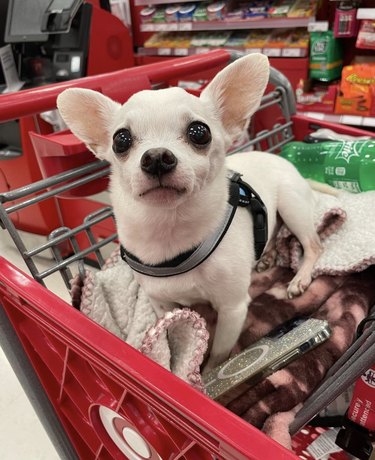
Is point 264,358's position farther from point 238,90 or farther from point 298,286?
point 238,90

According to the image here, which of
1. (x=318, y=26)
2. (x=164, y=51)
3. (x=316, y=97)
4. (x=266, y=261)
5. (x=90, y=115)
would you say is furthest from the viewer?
(x=164, y=51)

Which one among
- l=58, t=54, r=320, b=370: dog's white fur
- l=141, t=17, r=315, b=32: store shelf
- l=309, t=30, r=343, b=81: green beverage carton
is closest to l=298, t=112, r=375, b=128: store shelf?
l=309, t=30, r=343, b=81: green beverage carton

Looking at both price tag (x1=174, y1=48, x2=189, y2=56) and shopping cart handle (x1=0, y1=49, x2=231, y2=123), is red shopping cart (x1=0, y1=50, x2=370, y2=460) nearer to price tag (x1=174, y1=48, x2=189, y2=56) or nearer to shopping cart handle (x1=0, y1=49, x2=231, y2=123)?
shopping cart handle (x1=0, y1=49, x2=231, y2=123)

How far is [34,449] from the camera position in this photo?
1.22 metres

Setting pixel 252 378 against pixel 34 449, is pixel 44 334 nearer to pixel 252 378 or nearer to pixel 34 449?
pixel 252 378

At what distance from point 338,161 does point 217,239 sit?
0.68 meters

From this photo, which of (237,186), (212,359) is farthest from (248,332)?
(237,186)

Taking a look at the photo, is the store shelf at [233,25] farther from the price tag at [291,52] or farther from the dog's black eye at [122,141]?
the dog's black eye at [122,141]

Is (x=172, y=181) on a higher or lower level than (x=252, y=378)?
higher

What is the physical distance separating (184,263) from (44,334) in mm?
281

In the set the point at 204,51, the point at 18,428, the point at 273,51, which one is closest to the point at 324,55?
the point at 273,51

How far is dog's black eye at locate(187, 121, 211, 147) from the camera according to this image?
672 mm

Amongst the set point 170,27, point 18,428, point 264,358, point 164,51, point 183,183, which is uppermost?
point 183,183

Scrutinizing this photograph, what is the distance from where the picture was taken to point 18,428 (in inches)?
50.6
